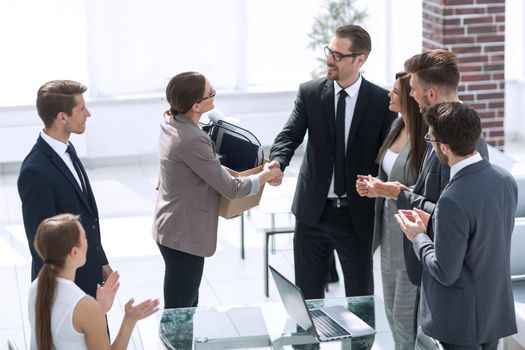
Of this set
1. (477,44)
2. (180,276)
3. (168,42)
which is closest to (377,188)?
(180,276)

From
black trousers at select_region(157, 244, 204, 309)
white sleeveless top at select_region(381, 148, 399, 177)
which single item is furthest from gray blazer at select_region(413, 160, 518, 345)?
black trousers at select_region(157, 244, 204, 309)

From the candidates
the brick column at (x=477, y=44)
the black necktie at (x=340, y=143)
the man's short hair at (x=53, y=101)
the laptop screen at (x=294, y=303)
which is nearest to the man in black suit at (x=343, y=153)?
the black necktie at (x=340, y=143)

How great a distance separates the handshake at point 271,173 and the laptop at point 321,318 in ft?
2.93

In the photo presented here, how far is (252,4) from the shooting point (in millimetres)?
10477

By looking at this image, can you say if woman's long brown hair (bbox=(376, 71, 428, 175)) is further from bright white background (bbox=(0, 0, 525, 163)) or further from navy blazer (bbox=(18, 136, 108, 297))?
bright white background (bbox=(0, 0, 525, 163))

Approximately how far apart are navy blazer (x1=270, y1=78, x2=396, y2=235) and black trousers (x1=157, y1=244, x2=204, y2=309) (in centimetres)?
64

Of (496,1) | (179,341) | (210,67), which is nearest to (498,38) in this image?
(496,1)

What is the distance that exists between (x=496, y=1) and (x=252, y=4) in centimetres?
298

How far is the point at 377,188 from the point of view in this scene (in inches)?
173

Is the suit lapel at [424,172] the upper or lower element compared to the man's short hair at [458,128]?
lower

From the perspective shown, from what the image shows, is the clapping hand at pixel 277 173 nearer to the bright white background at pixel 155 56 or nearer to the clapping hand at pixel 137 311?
the clapping hand at pixel 137 311

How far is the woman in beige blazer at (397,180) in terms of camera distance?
4.43 meters

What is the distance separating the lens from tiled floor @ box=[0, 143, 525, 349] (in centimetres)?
641

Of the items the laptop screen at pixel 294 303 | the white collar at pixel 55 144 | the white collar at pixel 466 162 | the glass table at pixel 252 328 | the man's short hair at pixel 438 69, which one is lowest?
the glass table at pixel 252 328
